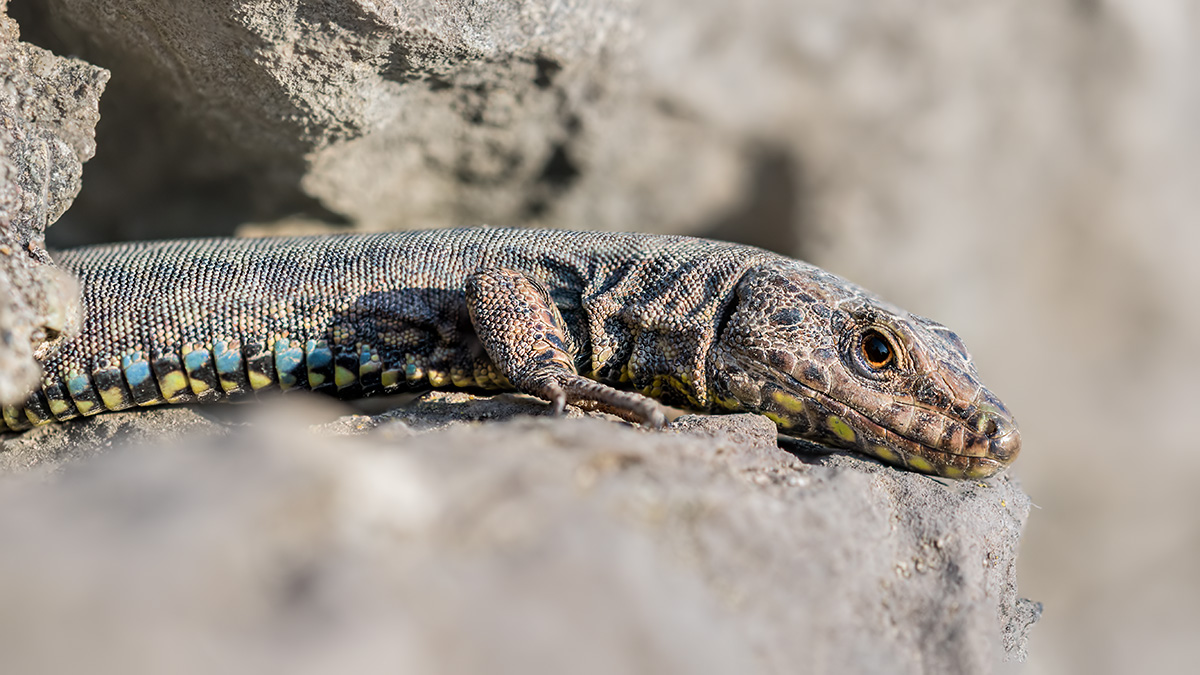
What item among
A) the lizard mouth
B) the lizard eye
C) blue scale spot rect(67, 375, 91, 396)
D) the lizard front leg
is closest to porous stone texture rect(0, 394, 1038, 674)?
the lizard front leg

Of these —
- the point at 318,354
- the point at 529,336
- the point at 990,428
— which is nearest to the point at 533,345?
the point at 529,336

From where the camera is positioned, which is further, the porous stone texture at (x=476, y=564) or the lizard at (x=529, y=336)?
the lizard at (x=529, y=336)

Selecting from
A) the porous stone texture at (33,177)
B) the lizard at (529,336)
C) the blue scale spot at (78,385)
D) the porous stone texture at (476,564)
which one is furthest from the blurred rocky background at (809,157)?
the porous stone texture at (476,564)

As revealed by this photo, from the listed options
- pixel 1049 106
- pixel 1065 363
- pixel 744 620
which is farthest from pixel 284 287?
pixel 1065 363

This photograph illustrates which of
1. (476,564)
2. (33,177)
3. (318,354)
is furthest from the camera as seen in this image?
(318,354)

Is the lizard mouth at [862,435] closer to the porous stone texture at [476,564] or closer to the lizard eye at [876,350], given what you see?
the lizard eye at [876,350]

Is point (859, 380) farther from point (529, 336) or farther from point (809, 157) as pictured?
point (809, 157)
